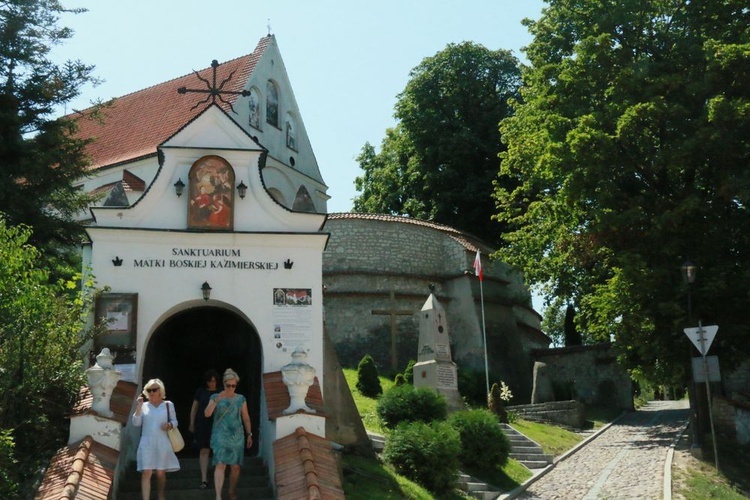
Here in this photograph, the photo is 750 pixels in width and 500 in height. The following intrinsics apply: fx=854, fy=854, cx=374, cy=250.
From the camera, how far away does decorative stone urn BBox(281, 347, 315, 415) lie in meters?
11.9

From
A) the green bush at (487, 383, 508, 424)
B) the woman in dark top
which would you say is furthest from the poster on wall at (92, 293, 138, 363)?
the green bush at (487, 383, 508, 424)

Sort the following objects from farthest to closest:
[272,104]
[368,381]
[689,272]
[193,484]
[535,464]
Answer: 1. [272,104]
2. [368,381]
3. [535,464]
4. [689,272]
5. [193,484]

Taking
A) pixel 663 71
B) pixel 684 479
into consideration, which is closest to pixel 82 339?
pixel 684 479

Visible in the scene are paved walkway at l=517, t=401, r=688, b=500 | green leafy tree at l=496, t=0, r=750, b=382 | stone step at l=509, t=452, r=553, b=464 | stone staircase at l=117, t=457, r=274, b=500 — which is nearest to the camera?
stone staircase at l=117, t=457, r=274, b=500

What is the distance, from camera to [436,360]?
21422 millimetres

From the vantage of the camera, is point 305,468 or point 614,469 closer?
point 305,468

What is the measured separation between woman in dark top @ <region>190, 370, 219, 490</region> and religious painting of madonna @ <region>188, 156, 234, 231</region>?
11.8 feet

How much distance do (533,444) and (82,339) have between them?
11.9m

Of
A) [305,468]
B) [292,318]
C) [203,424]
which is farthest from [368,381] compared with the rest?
[305,468]

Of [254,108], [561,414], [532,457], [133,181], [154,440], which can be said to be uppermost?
[254,108]

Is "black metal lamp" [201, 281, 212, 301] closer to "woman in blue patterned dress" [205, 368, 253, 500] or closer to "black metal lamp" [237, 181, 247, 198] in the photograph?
"black metal lamp" [237, 181, 247, 198]

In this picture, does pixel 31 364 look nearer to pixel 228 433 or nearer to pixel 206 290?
pixel 228 433

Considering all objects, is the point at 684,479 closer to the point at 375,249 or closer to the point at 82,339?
the point at 82,339

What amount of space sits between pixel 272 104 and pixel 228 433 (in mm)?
27732
